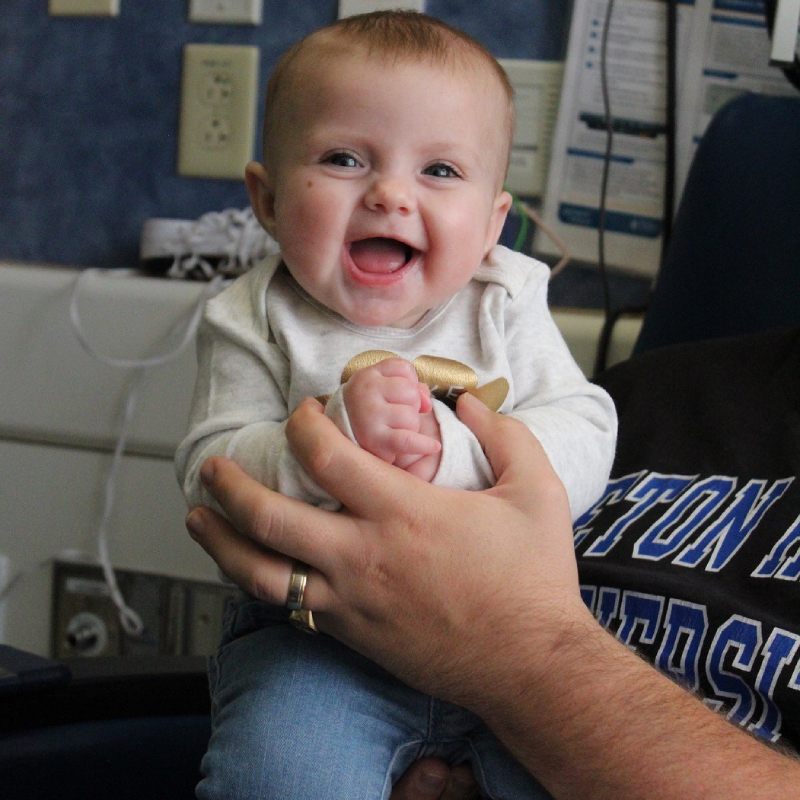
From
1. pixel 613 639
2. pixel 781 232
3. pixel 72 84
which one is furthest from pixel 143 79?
pixel 613 639

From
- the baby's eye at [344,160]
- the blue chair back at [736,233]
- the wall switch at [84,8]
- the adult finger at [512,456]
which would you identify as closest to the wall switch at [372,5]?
the wall switch at [84,8]

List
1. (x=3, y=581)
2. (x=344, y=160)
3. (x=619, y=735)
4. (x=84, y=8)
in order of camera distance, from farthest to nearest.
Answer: (x=84, y=8) → (x=3, y=581) → (x=344, y=160) → (x=619, y=735)

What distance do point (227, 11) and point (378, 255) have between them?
105 centimetres

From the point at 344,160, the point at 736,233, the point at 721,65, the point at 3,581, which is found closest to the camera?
the point at 344,160

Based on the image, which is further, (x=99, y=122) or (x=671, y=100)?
(x=99, y=122)

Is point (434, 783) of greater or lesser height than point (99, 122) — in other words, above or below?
below

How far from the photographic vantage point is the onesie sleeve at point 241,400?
724mm

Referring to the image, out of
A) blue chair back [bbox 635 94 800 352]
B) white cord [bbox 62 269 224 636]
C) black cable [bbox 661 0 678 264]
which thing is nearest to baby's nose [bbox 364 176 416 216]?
blue chair back [bbox 635 94 800 352]

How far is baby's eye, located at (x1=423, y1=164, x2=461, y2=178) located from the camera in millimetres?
764

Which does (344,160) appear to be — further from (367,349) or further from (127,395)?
(127,395)

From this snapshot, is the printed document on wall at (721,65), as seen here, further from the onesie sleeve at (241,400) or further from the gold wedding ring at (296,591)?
the gold wedding ring at (296,591)

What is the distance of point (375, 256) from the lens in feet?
2.48

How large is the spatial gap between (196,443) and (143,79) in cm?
112

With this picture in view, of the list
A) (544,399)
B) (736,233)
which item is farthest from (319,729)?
(736,233)
